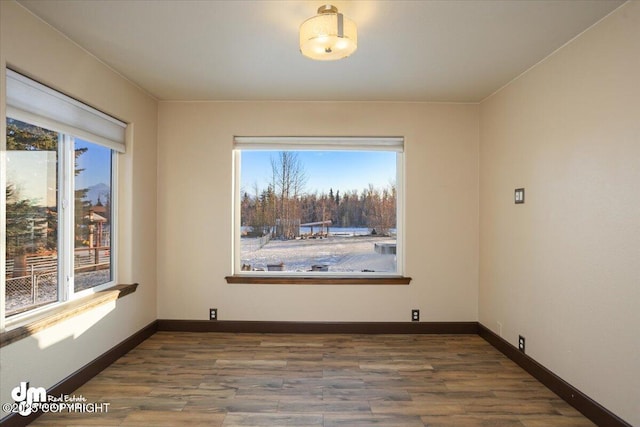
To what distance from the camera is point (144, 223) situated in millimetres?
3611

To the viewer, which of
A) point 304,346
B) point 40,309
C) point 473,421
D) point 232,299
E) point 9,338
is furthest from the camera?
point 232,299

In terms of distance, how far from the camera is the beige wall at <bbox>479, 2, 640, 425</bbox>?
204 cm

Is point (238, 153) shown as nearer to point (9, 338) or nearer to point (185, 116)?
point (185, 116)

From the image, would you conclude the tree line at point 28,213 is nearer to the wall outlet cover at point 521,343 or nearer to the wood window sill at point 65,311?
the wood window sill at point 65,311

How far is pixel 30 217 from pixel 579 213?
3794 mm

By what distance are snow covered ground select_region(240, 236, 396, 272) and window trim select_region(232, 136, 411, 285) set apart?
7cm

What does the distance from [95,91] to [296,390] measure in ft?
9.44

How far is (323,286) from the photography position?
12.7 feet

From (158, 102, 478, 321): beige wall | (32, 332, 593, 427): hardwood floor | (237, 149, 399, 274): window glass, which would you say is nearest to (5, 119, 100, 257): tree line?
(32, 332, 593, 427): hardwood floor

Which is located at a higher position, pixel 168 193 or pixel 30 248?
pixel 168 193

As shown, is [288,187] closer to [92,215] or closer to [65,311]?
[92,215]

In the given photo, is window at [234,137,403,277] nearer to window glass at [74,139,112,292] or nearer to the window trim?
the window trim

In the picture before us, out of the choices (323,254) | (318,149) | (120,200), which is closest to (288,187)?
(318,149)

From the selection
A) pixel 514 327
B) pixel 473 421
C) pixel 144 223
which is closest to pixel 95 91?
pixel 144 223
